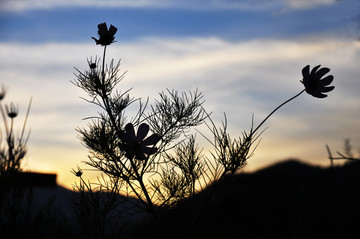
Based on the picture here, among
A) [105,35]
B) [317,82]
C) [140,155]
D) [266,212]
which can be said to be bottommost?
[266,212]

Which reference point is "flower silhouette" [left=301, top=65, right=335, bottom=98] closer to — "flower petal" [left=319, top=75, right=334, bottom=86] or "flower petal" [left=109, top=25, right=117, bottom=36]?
"flower petal" [left=319, top=75, right=334, bottom=86]

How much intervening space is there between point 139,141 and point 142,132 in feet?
0.12

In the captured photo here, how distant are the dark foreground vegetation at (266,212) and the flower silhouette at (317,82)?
2.33 feet

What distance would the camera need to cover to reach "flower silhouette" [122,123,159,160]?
1.34 m

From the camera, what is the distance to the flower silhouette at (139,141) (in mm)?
1345

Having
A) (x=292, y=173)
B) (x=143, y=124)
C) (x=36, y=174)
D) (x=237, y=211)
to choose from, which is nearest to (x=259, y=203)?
(x=237, y=211)

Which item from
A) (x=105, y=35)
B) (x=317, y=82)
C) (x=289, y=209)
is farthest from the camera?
(x=289, y=209)

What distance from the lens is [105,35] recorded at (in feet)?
4.05

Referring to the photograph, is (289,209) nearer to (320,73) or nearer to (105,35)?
(320,73)

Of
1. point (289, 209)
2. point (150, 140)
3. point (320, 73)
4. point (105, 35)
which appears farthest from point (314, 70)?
point (289, 209)

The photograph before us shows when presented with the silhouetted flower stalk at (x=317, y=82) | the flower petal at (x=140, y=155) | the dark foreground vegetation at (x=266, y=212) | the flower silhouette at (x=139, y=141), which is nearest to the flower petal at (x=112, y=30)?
the flower silhouette at (x=139, y=141)

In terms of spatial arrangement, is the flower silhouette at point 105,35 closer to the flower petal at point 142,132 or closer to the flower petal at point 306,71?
the flower petal at point 142,132

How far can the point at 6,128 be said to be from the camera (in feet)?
5.98

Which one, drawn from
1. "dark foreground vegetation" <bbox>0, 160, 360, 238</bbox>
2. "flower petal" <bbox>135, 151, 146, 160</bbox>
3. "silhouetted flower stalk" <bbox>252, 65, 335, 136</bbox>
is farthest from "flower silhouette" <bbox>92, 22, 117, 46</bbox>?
"dark foreground vegetation" <bbox>0, 160, 360, 238</bbox>
